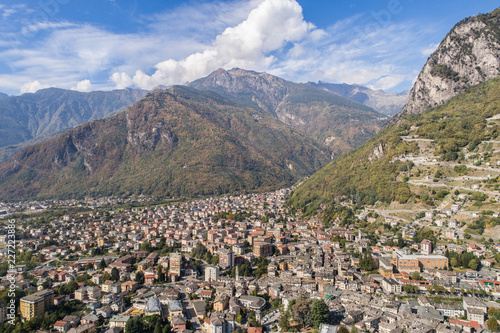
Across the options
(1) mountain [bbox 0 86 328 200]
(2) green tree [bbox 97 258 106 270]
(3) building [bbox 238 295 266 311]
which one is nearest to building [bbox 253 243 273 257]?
(3) building [bbox 238 295 266 311]

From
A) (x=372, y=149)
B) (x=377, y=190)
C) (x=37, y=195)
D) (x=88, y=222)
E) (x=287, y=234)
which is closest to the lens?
(x=287, y=234)

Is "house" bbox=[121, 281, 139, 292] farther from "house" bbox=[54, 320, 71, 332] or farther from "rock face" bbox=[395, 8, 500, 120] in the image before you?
"rock face" bbox=[395, 8, 500, 120]

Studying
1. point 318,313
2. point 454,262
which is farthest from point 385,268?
point 318,313

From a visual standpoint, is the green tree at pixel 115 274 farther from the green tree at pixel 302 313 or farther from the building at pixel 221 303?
the green tree at pixel 302 313

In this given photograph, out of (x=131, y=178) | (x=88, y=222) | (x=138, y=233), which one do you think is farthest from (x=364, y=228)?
(x=131, y=178)

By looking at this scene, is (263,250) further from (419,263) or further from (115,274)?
(419,263)

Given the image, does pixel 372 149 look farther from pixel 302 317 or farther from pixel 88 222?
pixel 88 222

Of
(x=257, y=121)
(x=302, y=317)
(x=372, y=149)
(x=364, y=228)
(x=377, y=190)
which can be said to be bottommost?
(x=302, y=317)
